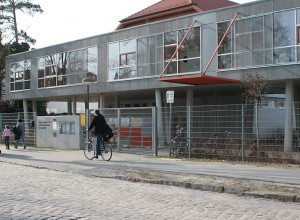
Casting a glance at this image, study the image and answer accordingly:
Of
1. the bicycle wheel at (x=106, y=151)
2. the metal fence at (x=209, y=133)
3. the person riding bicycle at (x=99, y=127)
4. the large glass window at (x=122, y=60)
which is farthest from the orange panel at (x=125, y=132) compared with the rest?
the large glass window at (x=122, y=60)

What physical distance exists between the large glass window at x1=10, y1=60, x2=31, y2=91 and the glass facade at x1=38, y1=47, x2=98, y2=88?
6.49 feet

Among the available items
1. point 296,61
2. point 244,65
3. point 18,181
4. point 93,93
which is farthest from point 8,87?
point 18,181

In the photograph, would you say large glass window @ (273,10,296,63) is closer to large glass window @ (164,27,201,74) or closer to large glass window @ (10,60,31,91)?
large glass window @ (164,27,201,74)

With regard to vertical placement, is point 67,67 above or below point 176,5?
below

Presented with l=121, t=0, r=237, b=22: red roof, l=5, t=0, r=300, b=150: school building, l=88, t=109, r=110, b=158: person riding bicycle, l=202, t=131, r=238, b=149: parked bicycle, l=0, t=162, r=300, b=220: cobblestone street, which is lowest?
l=0, t=162, r=300, b=220: cobblestone street

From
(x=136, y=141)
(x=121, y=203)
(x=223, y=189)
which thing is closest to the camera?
(x=121, y=203)

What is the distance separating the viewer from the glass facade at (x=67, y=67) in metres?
32.2

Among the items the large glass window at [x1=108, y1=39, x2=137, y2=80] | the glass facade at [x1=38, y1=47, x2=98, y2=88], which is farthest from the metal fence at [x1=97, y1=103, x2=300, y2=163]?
the glass facade at [x1=38, y1=47, x2=98, y2=88]

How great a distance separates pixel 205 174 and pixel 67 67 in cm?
2456

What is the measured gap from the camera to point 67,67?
34.2 m

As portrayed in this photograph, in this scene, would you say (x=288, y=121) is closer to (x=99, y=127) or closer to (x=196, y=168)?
(x=196, y=168)

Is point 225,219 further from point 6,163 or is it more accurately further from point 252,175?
point 6,163

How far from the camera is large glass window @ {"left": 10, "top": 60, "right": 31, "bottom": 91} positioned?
1521 inches

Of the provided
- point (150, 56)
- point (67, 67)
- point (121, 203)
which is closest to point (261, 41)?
point (150, 56)
